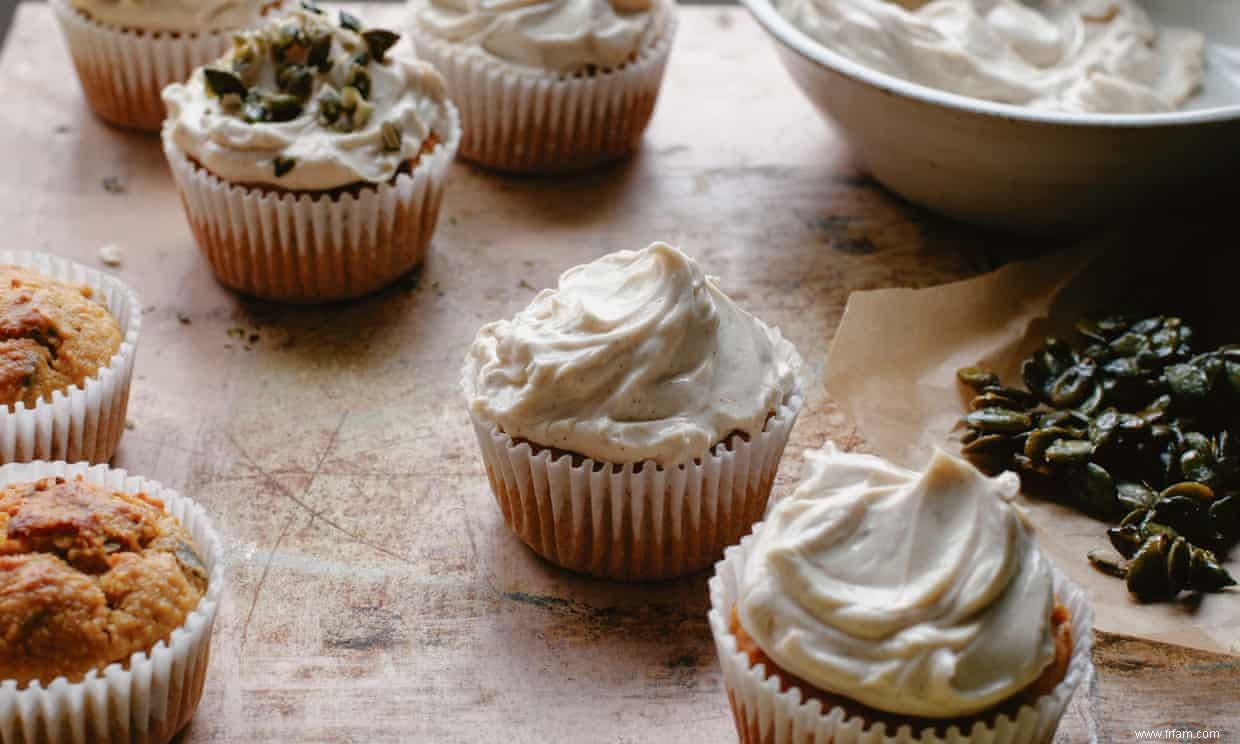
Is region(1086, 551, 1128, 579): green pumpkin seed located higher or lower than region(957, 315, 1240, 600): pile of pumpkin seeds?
lower

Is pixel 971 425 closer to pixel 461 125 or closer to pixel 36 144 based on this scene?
pixel 461 125

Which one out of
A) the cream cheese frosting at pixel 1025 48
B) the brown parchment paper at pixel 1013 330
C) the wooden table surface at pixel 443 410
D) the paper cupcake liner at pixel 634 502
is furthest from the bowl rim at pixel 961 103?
the paper cupcake liner at pixel 634 502

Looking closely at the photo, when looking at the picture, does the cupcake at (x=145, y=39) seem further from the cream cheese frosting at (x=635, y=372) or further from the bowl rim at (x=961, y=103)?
the cream cheese frosting at (x=635, y=372)

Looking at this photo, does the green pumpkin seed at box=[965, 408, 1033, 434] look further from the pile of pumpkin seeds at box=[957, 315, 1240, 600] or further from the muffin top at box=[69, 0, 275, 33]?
the muffin top at box=[69, 0, 275, 33]

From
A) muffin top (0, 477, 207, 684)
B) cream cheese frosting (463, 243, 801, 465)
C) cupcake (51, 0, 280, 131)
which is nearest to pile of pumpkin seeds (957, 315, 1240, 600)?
cream cheese frosting (463, 243, 801, 465)

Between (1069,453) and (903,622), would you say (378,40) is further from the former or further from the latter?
(903,622)

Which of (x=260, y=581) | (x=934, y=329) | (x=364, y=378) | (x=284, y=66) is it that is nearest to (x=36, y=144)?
(x=284, y=66)
